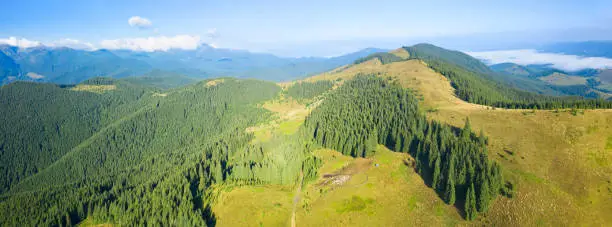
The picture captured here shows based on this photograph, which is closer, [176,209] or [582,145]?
[582,145]

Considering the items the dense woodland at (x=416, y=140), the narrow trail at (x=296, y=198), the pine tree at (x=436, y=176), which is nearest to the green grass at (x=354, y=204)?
the narrow trail at (x=296, y=198)

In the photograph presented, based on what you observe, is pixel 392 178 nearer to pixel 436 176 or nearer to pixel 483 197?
pixel 436 176

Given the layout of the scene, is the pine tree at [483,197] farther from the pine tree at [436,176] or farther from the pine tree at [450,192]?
the pine tree at [436,176]

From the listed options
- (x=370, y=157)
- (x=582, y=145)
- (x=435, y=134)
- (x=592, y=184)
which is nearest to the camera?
(x=592, y=184)

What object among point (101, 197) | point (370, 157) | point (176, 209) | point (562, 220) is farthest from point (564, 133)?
point (101, 197)

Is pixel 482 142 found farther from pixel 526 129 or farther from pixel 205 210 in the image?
pixel 205 210

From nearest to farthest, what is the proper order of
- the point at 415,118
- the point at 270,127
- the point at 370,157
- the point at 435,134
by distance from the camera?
the point at 435,134 < the point at 370,157 < the point at 415,118 < the point at 270,127

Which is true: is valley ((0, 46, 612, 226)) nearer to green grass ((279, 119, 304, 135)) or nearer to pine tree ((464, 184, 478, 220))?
pine tree ((464, 184, 478, 220))

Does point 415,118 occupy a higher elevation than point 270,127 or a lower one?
higher

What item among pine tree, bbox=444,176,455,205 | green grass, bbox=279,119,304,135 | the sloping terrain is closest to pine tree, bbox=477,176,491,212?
the sloping terrain
